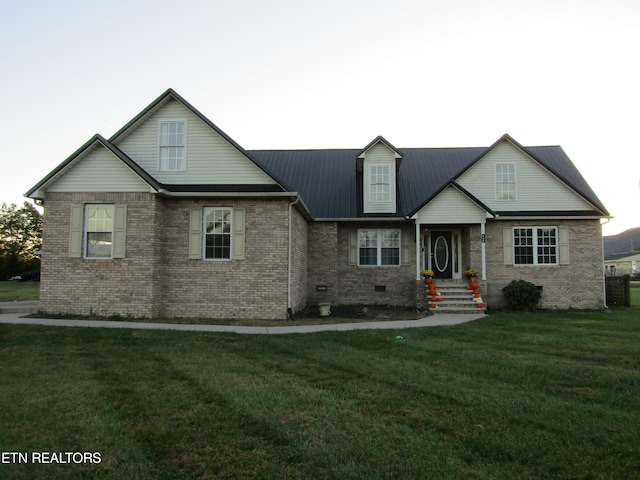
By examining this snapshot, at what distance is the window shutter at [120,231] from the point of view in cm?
1219

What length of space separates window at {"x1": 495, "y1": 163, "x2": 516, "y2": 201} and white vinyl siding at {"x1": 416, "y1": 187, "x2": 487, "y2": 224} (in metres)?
1.82

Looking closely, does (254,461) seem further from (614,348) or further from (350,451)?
(614,348)

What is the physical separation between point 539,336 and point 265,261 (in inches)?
283

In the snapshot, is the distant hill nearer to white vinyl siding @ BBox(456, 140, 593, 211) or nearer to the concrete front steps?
white vinyl siding @ BBox(456, 140, 593, 211)

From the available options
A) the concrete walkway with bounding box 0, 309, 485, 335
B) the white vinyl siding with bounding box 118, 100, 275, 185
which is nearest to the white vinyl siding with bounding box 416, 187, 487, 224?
the concrete walkway with bounding box 0, 309, 485, 335

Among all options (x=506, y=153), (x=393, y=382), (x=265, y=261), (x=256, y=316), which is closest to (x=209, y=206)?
(x=265, y=261)

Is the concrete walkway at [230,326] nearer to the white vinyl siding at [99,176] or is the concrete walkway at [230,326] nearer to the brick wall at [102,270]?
the brick wall at [102,270]

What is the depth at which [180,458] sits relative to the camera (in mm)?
3635

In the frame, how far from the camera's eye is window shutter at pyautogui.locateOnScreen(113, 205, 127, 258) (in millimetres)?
12188

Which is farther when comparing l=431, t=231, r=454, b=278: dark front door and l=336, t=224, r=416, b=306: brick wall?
l=431, t=231, r=454, b=278: dark front door

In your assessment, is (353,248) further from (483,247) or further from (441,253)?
(483,247)

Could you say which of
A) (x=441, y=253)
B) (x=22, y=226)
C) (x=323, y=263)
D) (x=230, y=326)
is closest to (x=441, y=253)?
(x=441, y=253)

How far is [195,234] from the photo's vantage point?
503 inches

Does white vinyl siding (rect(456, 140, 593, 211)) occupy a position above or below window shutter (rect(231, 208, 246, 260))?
above
